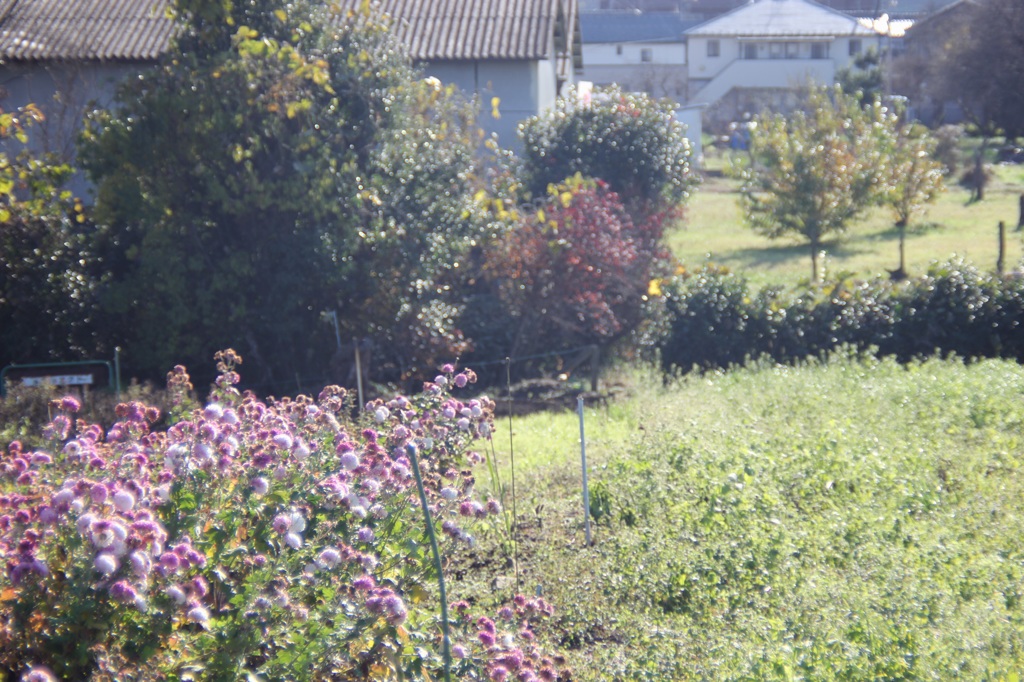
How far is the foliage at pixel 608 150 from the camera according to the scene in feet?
56.4

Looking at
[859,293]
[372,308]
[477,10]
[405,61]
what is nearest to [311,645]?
[372,308]

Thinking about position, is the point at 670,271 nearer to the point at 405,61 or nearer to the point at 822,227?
the point at 405,61

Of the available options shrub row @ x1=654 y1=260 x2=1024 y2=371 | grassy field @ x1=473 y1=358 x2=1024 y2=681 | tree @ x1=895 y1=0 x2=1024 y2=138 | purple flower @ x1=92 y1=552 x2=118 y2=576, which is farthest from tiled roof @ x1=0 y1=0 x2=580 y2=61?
purple flower @ x1=92 y1=552 x2=118 y2=576

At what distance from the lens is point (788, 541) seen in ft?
16.3

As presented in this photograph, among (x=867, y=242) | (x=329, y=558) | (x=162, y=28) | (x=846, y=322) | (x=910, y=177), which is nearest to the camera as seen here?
(x=329, y=558)

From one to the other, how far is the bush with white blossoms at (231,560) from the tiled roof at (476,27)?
13.7 meters

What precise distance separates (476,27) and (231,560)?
51.1ft

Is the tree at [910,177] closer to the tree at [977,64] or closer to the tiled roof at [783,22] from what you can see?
the tree at [977,64]

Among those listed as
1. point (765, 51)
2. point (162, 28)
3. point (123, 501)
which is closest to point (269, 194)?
point (123, 501)

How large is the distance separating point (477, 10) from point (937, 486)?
14037 millimetres

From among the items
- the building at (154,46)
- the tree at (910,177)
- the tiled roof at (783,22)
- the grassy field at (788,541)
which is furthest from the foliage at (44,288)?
the tiled roof at (783,22)

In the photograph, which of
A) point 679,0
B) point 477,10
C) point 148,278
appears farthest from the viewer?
point 679,0

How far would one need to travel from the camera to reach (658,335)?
466 inches

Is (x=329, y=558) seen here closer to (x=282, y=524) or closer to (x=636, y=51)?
(x=282, y=524)
